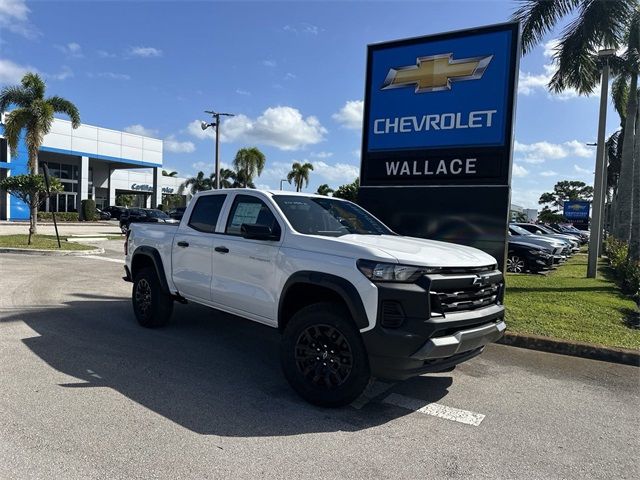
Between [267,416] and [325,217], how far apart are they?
85.1 inches

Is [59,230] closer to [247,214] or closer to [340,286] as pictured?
[247,214]

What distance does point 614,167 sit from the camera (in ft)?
126

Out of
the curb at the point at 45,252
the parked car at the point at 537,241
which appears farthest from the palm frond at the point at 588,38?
the curb at the point at 45,252

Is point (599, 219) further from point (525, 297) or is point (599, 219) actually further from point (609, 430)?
point (609, 430)

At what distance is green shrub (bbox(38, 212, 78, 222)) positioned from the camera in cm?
3972

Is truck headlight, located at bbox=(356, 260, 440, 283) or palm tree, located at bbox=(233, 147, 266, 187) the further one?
palm tree, located at bbox=(233, 147, 266, 187)

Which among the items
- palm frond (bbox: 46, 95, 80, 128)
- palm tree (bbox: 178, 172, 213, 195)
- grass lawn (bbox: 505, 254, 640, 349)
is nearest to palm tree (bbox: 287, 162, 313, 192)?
palm tree (bbox: 178, 172, 213, 195)

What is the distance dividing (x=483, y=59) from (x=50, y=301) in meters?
8.05

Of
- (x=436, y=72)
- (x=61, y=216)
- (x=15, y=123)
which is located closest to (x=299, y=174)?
(x=61, y=216)

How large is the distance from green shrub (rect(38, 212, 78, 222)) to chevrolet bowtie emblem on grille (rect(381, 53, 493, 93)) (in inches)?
1521

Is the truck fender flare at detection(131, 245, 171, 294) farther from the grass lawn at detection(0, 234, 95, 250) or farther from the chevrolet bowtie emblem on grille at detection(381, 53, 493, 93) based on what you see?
the grass lawn at detection(0, 234, 95, 250)

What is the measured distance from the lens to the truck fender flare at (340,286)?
394cm

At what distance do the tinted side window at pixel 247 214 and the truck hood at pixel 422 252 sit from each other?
900mm

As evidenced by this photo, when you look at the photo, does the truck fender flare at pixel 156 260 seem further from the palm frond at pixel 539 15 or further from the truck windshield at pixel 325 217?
the palm frond at pixel 539 15
